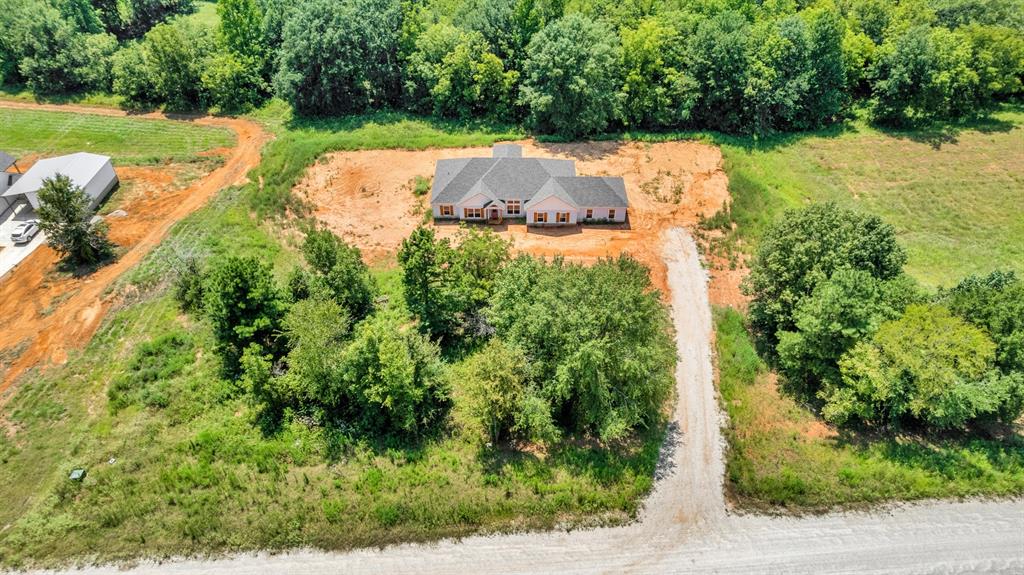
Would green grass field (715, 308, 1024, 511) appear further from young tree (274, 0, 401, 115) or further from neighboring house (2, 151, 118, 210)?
neighboring house (2, 151, 118, 210)

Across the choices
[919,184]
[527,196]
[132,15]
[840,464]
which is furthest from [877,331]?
[132,15]

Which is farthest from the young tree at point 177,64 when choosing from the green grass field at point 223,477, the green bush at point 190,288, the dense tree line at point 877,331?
the dense tree line at point 877,331

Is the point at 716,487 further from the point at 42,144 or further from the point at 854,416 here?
the point at 42,144

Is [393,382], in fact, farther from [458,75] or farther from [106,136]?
[106,136]

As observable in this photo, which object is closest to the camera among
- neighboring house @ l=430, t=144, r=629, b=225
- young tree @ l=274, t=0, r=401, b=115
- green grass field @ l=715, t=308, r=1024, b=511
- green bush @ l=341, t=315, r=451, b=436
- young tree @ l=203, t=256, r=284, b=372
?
green grass field @ l=715, t=308, r=1024, b=511

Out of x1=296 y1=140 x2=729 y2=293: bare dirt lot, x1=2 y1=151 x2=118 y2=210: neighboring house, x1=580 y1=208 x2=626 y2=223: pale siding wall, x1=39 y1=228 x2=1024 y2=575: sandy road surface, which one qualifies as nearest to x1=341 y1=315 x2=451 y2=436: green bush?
x1=39 y1=228 x2=1024 y2=575: sandy road surface

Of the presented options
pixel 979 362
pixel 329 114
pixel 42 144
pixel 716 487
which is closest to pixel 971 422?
pixel 979 362

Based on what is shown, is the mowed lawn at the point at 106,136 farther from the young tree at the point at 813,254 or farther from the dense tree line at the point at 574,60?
the young tree at the point at 813,254
